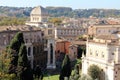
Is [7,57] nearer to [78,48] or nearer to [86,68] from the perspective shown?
[86,68]

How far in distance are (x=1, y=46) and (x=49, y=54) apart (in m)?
7.43

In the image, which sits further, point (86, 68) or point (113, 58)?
point (86, 68)

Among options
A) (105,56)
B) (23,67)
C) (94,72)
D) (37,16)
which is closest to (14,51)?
(23,67)

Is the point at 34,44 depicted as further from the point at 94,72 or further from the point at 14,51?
the point at 14,51

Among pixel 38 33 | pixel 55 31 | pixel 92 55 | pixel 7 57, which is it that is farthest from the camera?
pixel 55 31

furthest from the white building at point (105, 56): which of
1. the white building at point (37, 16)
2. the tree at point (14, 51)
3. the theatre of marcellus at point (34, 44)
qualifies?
the white building at point (37, 16)

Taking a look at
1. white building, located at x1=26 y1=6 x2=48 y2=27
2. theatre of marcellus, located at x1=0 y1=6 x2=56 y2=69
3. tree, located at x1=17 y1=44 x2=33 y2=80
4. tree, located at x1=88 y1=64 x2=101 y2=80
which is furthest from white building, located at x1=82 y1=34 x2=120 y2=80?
white building, located at x1=26 y1=6 x2=48 y2=27

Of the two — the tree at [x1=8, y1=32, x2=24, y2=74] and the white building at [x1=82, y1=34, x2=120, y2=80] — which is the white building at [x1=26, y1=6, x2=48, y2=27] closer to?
the white building at [x1=82, y1=34, x2=120, y2=80]

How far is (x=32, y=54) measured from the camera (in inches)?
2120

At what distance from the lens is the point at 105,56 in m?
40.0

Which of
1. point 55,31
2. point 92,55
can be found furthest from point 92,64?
point 55,31

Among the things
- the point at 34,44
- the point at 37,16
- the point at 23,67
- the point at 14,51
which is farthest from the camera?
the point at 37,16

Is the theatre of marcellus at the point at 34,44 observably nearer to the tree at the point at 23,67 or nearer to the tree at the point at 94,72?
the tree at the point at 94,72

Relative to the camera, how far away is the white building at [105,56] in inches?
1509
